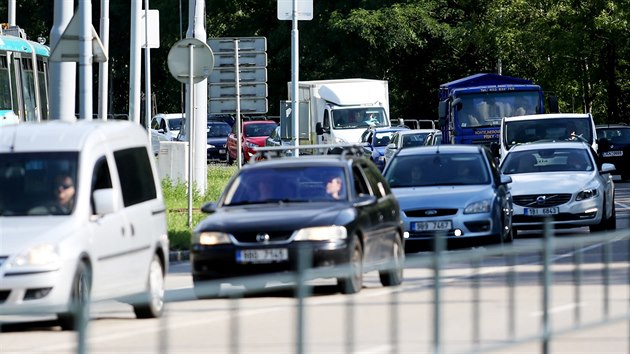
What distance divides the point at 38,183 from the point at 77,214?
2.14ft

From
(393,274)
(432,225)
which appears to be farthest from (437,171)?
(393,274)

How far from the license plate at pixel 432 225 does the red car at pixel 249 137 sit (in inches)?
1735

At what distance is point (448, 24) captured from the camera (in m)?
71.0

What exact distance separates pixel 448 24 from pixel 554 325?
63.9m

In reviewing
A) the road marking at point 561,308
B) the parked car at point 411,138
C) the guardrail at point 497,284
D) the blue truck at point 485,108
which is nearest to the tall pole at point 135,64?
the blue truck at point 485,108

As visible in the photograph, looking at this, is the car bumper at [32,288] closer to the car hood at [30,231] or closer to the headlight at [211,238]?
the car hood at [30,231]

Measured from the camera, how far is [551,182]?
976 inches

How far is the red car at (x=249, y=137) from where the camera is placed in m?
A: 65.6

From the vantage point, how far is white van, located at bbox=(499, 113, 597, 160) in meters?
33.7

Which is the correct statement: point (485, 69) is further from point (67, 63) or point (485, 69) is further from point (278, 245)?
point (278, 245)

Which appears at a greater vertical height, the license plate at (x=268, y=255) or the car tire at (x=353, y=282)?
the car tire at (x=353, y=282)

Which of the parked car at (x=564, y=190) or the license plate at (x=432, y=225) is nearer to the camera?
the license plate at (x=432, y=225)

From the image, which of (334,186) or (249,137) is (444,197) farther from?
(249,137)

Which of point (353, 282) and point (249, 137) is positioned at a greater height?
point (353, 282)
